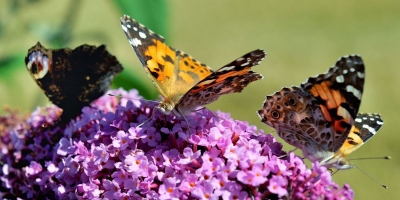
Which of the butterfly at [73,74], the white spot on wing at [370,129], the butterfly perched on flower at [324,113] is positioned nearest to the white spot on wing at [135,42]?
the butterfly at [73,74]

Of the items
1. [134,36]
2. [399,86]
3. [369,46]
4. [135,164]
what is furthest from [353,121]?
[369,46]

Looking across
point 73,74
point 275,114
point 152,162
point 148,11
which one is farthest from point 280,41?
point 152,162

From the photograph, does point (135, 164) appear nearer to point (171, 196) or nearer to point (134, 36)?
point (171, 196)

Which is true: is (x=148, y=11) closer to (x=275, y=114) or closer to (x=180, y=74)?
(x=180, y=74)

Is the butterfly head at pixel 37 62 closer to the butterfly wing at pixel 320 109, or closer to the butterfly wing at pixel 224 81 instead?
the butterfly wing at pixel 224 81

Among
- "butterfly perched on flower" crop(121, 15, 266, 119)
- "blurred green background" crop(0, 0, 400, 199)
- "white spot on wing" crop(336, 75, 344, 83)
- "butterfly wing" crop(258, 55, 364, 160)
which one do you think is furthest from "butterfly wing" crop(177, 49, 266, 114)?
"blurred green background" crop(0, 0, 400, 199)

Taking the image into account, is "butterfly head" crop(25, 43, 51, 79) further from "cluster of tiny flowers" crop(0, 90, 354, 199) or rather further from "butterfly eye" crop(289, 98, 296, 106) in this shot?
"butterfly eye" crop(289, 98, 296, 106)
